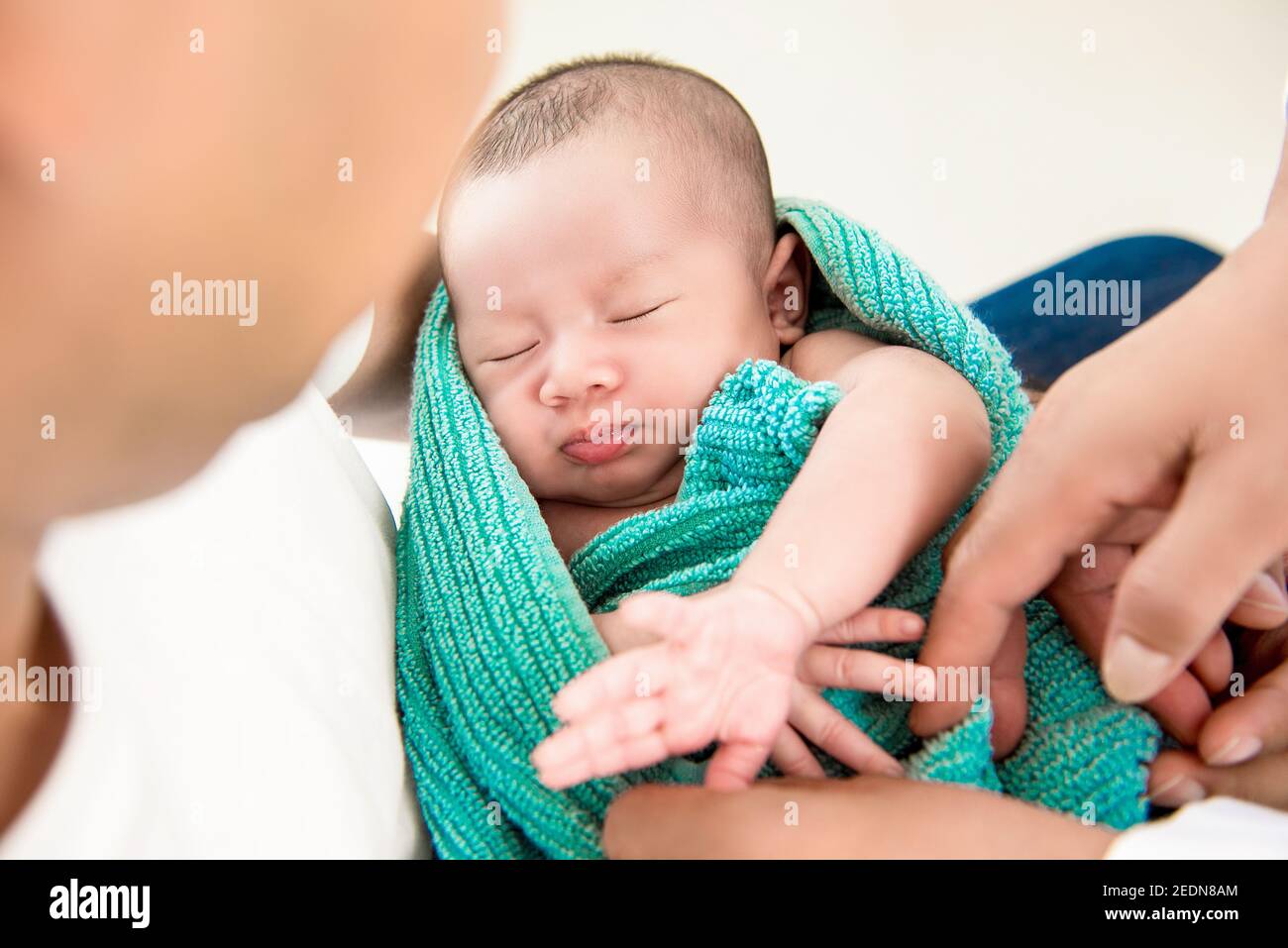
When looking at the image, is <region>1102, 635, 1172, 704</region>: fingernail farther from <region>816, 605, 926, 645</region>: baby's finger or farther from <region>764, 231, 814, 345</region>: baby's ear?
<region>764, 231, 814, 345</region>: baby's ear

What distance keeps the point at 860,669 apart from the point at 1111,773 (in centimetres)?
17

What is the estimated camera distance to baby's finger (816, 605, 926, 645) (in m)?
0.63

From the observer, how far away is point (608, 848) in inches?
23.6

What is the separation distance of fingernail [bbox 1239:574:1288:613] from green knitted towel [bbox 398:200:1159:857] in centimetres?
10

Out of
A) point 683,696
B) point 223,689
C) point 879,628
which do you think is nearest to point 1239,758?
point 879,628

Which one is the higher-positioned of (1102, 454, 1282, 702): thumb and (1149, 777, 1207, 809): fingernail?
(1102, 454, 1282, 702): thumb

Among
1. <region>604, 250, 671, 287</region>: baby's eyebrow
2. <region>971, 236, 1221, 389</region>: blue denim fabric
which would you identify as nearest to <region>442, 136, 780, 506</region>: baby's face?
<region>604, 250, 671, 287</region>: baby's eyebrow

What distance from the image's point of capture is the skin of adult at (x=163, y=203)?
428 millimetres

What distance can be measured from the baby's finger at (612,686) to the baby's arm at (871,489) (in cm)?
9

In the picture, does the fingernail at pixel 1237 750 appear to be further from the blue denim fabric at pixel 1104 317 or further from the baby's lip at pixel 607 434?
the blue denim fabric at pixel 1104 317

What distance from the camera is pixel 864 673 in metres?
0.62

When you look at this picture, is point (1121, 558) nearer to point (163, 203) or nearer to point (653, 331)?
point (653, 331)

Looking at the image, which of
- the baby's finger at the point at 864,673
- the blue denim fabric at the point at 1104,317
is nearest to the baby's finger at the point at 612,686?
the baby's finger at the point at 864,673

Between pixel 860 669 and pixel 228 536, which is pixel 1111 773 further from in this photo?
pixel 228 536
